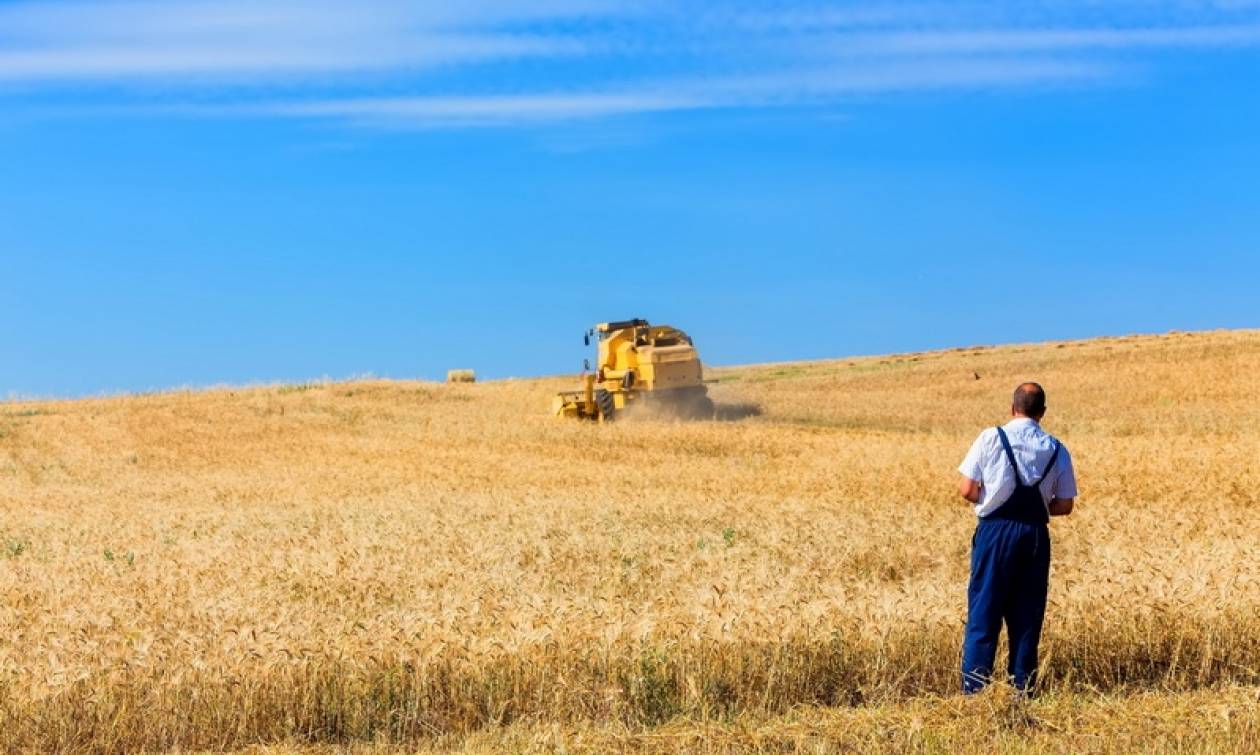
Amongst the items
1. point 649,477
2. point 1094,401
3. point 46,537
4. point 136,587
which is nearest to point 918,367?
point 1094,401

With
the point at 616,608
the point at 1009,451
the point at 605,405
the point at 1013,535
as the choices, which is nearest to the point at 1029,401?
the point at 1009,451

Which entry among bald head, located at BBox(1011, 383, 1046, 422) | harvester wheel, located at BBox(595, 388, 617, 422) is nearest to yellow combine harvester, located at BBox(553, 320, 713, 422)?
harvester wheel, located at BBox(595, 388, 617, 422)

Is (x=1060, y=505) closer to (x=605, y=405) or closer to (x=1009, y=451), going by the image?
(x=1009, y=451)

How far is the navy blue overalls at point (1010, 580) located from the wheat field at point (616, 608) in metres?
0.35

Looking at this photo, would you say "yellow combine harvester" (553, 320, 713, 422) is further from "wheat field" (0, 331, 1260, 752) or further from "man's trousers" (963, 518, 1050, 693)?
"man's trousers" (963, 518, 1050, 693)

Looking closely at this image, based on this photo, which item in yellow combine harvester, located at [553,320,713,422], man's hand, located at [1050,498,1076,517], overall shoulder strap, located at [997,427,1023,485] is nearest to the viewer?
overall shoulder strap, located at [997,427,1023,485]

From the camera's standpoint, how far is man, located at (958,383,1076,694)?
8602 mm

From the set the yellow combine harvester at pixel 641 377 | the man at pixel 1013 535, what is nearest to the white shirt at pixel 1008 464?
the man at pixel 1013 535

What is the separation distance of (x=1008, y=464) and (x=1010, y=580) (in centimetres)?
72

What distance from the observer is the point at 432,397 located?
4391 centimetres

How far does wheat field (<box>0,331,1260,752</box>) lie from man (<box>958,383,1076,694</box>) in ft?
1.37

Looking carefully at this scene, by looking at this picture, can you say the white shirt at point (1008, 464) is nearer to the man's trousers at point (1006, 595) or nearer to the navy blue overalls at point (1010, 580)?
the navy blue overalls at point (1010, 580)

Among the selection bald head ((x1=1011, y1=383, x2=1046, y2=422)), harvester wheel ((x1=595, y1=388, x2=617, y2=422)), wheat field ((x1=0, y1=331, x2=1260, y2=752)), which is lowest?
wheat field ((x1=0, y1=331, x2=1260, y2=752))

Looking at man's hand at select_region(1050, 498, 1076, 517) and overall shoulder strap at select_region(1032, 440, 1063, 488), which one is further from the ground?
overall shoulder strap at select_region(1032, 440, 1063, 488)
